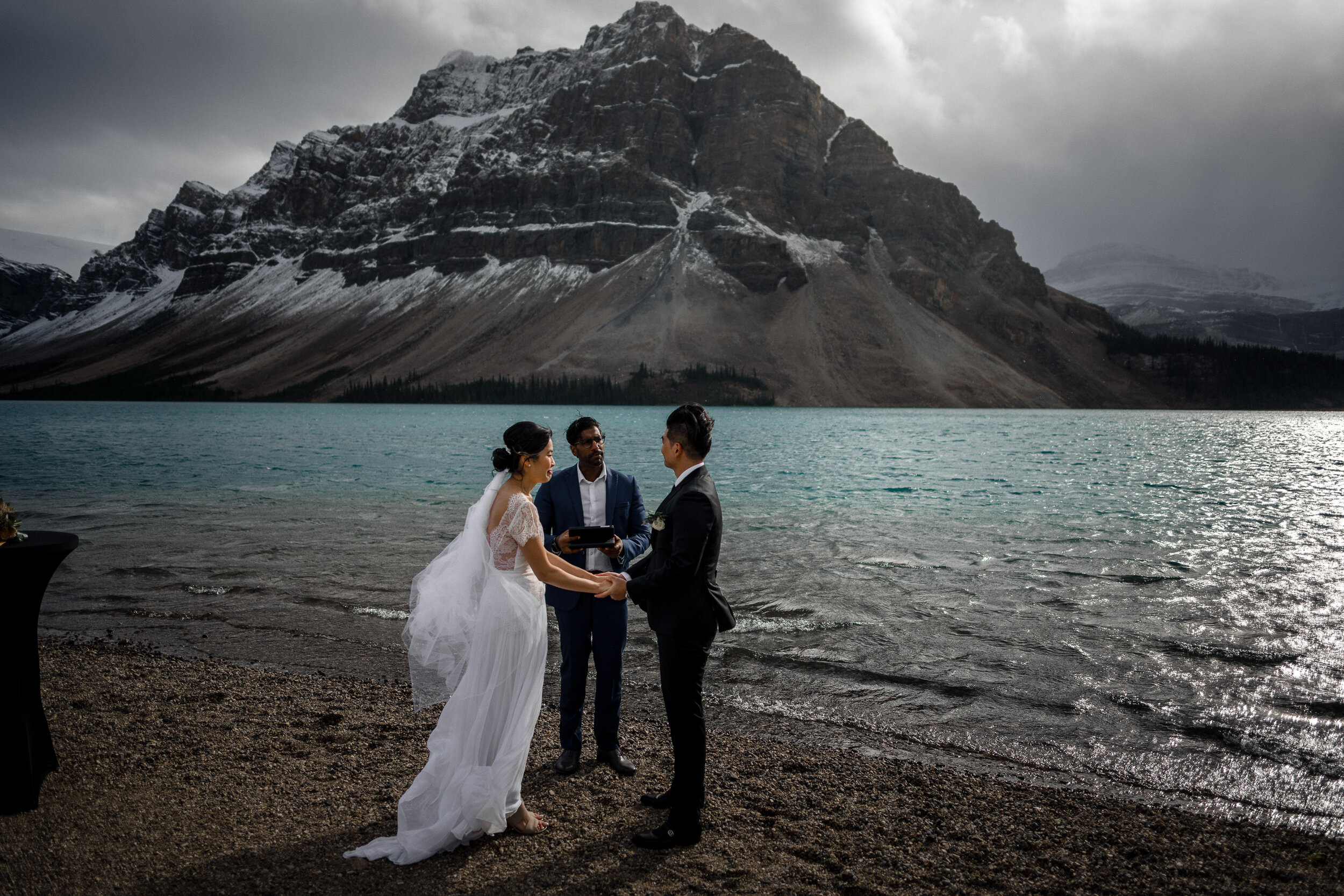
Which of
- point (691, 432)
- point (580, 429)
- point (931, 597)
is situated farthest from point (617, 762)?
point (931, 597)

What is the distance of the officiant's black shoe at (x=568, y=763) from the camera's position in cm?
612

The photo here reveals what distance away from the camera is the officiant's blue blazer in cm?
609

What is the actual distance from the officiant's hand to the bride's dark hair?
1.02 m

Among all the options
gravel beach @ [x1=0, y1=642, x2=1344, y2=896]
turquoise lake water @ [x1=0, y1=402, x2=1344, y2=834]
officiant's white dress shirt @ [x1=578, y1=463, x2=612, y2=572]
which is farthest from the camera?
turquoise lake water @ [x1=0, y1=402, x2=1344, y2=834]

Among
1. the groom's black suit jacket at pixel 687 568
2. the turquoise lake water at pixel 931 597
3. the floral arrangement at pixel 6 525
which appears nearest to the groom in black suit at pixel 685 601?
the groom's black suit jacket at pixel 687 568

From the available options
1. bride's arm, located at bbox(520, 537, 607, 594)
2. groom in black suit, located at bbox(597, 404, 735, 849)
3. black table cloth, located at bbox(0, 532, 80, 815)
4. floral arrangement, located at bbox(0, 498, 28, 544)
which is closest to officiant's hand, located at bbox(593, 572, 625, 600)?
bride's arm, located at bbox(520, 537, 607, 594)

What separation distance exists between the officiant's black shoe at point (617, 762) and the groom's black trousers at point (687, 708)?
3.32ft

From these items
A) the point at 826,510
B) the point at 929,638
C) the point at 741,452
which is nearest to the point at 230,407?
the point at 741,452

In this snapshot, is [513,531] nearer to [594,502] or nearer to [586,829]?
[594,502]

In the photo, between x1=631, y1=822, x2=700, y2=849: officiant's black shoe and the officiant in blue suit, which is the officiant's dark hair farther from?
x1=631, y1=822, x2=700, y2=849: officiant's black shoe

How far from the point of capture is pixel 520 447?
508 centimetres

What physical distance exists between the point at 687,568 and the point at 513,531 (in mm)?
1184

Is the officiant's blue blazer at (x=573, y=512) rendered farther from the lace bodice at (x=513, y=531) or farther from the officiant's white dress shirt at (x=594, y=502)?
the lace bodice at (x=513, y=531)

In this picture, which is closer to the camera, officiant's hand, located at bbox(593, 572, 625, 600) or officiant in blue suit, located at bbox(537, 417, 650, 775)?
officiant's hand, located at bbox(593, 572, 625, 600)
